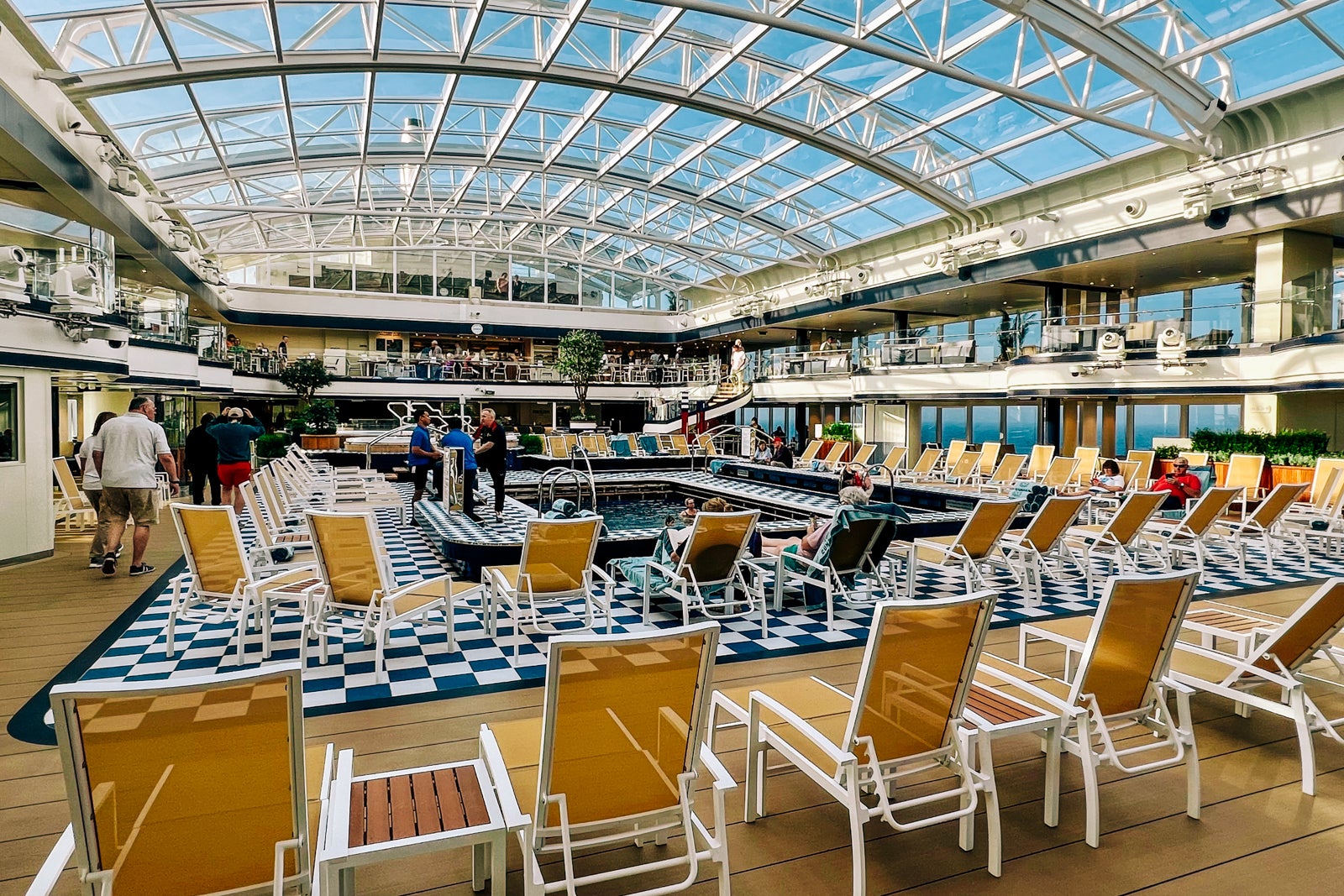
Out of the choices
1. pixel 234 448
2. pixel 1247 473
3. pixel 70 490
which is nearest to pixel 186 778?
pixel 234 448

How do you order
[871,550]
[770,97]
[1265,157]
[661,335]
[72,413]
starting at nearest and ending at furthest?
1. [871,550]
2. [1265,157]
3. [770,97]
4. [72,413]
5. [661,335]

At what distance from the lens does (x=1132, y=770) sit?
2.52 metres

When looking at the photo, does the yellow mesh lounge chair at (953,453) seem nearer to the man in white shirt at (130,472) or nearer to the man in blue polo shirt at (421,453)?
the man in blue polo shirt at (421,453)

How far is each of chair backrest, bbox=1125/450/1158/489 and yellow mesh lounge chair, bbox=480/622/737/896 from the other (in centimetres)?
1264

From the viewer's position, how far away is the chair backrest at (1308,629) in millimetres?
2842

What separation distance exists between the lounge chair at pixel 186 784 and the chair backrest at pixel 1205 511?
26.6ft

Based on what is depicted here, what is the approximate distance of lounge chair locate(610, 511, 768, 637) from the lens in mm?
5113

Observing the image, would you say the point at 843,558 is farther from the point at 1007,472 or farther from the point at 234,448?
the point at 1007,472

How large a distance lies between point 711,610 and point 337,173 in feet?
68.3

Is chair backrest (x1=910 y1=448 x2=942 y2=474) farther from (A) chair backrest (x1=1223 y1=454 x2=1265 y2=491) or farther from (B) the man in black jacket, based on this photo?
(B) the man in black jacket

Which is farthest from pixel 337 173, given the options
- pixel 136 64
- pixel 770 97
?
pixel 770 97

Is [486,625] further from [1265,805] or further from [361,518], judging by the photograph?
[1265,805]

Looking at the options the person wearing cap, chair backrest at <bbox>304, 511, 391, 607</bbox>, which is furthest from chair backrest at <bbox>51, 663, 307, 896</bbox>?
the person wearing cap

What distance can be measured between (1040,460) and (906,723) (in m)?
14.3
